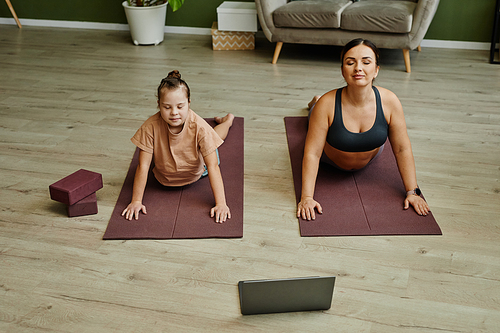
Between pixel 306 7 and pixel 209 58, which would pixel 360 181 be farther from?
pixel 209 58

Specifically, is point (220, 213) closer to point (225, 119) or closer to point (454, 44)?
point (225, 119)

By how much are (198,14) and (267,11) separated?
113cm

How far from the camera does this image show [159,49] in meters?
4.14

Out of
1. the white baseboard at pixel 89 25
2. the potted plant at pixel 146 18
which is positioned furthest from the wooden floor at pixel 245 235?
the white baseboard at pixel 89 25

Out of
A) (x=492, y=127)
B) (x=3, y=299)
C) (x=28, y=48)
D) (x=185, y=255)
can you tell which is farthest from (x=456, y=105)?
(x=28, y=48)

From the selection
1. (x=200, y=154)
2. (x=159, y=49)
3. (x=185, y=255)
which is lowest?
(x=159, y=49)

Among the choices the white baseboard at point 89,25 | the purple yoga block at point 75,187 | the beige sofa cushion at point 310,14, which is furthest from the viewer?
the white baseboard at point 89,25

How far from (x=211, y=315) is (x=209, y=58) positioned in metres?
2.83

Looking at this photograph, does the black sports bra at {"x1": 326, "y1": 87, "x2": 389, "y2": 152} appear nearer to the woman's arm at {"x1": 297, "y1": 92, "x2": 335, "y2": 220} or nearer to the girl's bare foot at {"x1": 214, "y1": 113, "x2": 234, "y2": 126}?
the woman's arm at {"x1": 297, "y1": 92, "x2": 335, "y2": 220}

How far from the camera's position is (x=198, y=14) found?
4.48 metres

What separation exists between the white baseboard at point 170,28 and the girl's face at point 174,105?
2976 mm

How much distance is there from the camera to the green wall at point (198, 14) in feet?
12.9

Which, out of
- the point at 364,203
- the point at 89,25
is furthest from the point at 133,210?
the point at 89,25

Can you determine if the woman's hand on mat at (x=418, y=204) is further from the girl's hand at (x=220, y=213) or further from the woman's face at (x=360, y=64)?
the girl's hand at (x=220, y=213)
